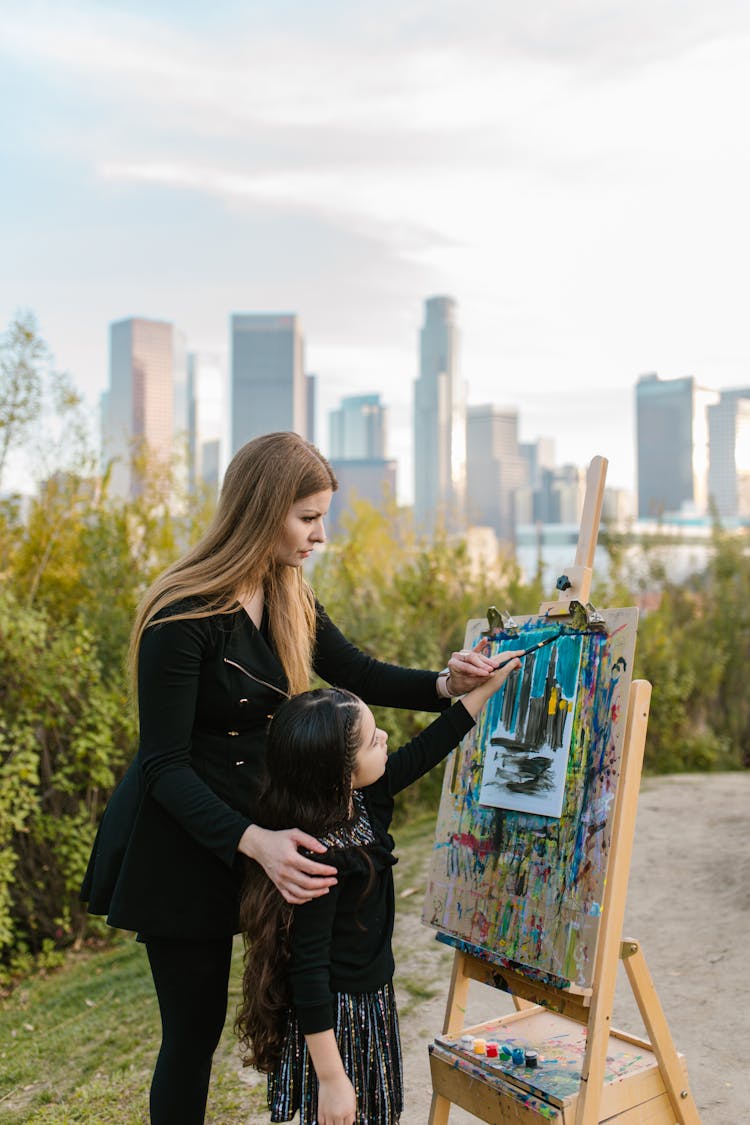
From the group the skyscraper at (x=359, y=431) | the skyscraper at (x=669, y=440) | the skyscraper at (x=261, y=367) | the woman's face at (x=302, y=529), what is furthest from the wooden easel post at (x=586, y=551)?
the skyscraper at (x=359, y=431)

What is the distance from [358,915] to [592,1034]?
51 cm

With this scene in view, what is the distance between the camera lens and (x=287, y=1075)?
173cm

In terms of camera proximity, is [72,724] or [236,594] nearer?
[236,594]

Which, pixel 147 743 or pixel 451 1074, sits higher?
pixel 147 743

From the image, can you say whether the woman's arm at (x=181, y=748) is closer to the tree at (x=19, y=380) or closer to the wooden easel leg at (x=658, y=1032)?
the wooden easel leg at (x=658, y=1032)

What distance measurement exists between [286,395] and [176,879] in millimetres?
118806

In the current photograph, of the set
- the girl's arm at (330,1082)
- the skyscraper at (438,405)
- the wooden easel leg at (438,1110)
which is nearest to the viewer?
the girl's arm at (330,1082)

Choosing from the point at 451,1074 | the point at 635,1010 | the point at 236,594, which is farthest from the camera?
the point at 635,1010

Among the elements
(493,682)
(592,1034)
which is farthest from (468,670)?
(592,1034)

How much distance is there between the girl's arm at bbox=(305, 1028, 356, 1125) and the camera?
5.18 ft

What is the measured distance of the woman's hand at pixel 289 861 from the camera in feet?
5.24

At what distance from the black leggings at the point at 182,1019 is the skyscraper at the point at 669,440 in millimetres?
79571

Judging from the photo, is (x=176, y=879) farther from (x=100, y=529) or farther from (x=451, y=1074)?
(x=100, y=529)

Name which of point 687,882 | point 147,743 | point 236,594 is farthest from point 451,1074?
point 687,882
